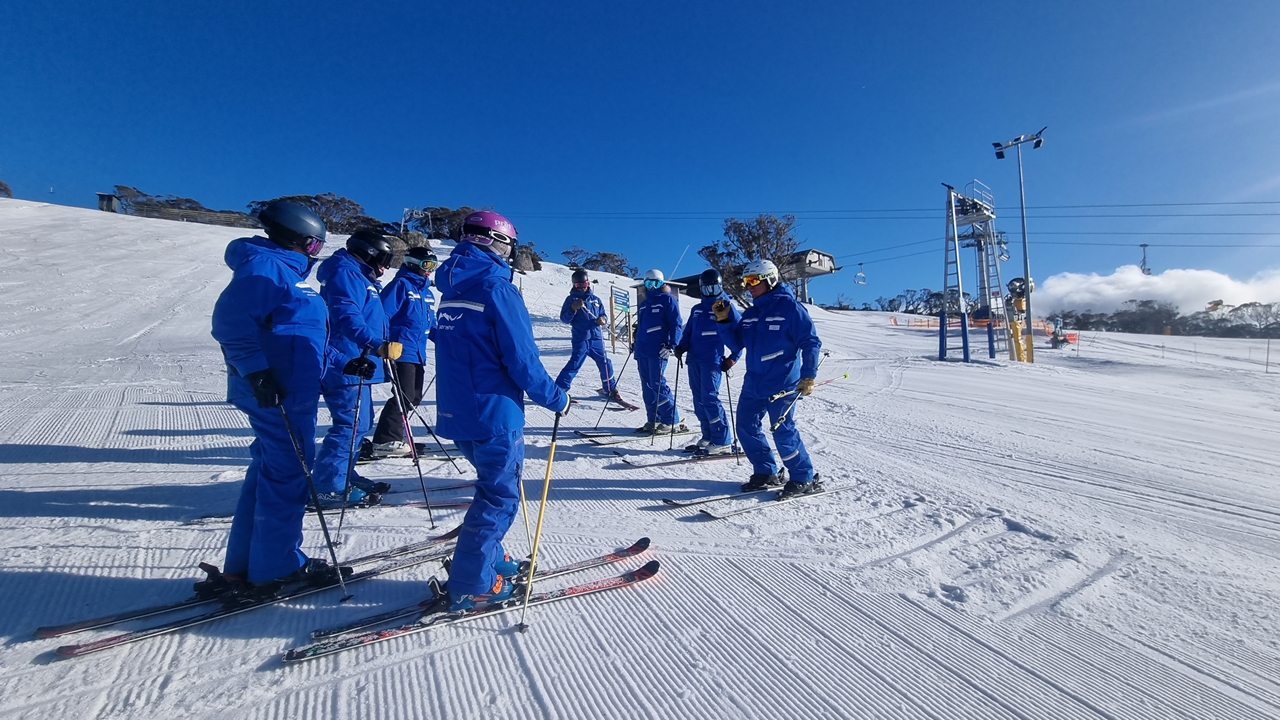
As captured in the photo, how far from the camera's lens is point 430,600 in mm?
2570

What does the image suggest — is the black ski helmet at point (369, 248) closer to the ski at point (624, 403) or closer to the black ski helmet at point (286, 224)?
the black ski helmet at point (286, 224)

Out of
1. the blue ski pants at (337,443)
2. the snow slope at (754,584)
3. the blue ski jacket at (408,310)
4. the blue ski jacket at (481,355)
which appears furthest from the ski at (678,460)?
the blue ski jacket at (481,355)

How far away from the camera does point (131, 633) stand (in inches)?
90.8

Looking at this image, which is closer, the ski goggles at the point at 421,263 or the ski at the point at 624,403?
the ski goggles at the point at 421,263

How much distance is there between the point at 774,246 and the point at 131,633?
127ft

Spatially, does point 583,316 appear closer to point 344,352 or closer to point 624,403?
point 624,403

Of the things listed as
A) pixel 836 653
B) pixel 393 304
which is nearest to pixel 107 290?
pixel 393 304

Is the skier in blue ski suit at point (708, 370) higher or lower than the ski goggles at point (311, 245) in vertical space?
lower

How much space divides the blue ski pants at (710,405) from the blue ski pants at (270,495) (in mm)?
3694

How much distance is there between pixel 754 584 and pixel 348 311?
348 centimetres

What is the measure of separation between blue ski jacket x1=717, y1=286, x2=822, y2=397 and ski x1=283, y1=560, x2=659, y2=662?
6.02ft

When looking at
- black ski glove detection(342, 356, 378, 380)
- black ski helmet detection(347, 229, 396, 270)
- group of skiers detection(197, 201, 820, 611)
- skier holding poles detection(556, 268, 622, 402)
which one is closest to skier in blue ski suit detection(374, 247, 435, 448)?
black ski helmet detection(347, 229, 396, 270)

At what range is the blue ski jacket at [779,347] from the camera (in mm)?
4215

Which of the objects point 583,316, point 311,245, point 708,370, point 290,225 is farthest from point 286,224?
point 583,316
